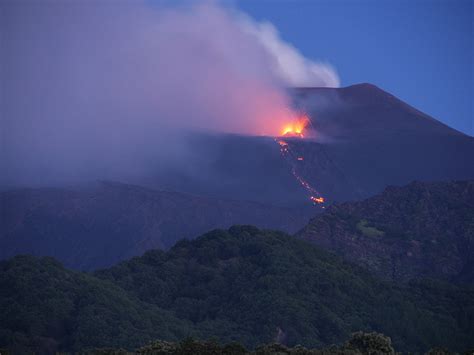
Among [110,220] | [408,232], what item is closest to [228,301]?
[408,232]

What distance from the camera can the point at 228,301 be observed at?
365 ft

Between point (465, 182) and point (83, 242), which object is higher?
point (465, 182)

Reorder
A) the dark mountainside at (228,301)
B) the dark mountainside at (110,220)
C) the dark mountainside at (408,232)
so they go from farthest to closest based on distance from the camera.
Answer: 1. the dark mountainside at (110,220)
2. the dark mountainside at (408,232)
3. the dark mountainside at (228,301)

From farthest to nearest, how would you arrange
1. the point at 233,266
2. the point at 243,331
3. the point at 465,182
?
the point at 465,182 < the point at 233,266 < the point at 243,331

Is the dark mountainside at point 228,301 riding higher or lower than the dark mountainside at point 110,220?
lower

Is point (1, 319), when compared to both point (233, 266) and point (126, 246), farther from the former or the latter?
point (126, 246)

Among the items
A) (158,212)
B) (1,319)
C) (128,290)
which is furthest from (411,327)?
(158,212)

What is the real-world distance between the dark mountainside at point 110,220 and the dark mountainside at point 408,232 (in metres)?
25.1

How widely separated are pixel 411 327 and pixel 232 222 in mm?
83391

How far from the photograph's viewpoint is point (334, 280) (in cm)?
11406

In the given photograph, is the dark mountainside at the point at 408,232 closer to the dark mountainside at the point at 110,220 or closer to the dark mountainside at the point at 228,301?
the dark mountainside at the point at 228,301

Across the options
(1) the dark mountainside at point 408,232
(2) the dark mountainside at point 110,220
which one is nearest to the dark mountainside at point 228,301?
(1) the dark mountainside at point 408,232

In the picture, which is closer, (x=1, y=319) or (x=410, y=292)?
(x=1, y=319)

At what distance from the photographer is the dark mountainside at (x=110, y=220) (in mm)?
174500
